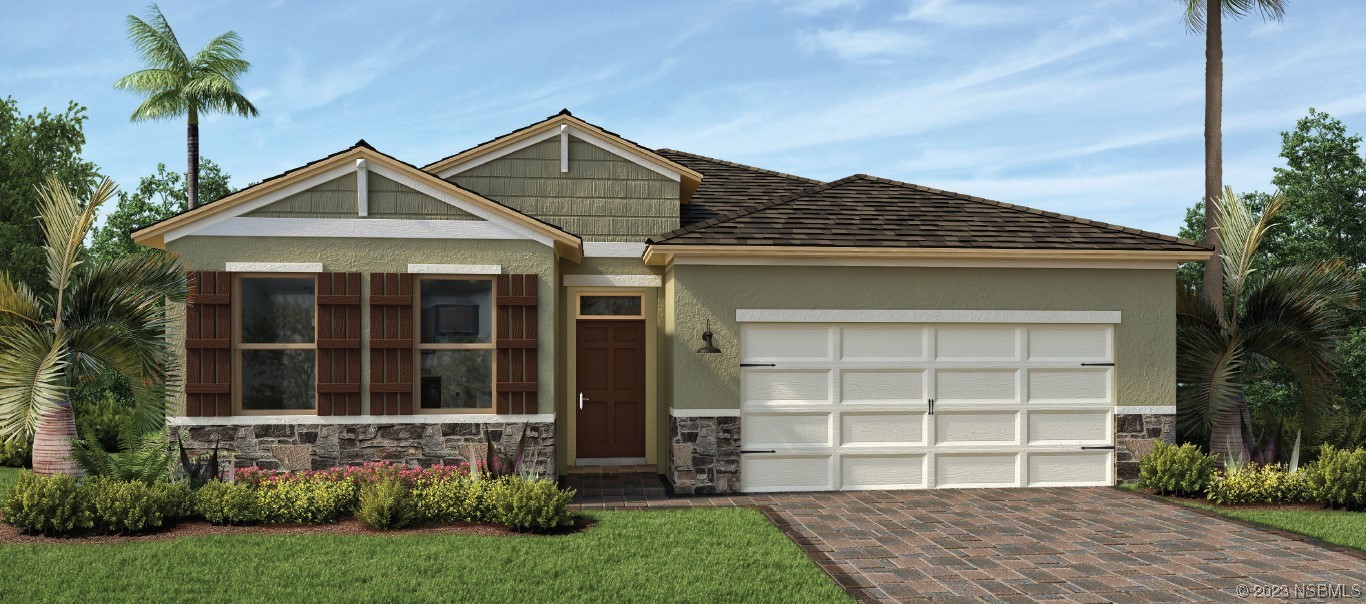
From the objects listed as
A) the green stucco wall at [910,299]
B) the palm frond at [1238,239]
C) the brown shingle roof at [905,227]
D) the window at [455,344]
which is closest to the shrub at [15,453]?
the window at [455,344]

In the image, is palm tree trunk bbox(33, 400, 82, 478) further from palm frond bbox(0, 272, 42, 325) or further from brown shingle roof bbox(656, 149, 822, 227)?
brown shingle roof bbox(656, 149, 822, 227)

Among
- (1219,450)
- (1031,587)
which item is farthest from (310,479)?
(1219,450)

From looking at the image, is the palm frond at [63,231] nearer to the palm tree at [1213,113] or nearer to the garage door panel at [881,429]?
the garage door panel at [881,429]

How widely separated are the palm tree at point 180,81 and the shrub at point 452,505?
17.5 m

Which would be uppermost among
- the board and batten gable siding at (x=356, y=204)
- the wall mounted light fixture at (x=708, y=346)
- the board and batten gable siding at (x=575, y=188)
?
the board and batten gable siding at (x=575, y=188)

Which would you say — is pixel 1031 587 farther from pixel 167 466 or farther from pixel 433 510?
pixel 167 466

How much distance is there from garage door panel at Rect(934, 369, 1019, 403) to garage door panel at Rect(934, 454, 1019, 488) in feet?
2.29

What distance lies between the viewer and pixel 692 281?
10.4 m

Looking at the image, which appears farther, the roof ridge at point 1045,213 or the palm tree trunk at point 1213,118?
the palm tree trunk at point 1213,118

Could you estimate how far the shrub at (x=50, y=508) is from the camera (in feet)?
25.9

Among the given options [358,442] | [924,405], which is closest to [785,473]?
[924,405]

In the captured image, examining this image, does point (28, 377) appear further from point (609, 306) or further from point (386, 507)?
point (609, 306)

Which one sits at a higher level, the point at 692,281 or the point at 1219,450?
the point at 692,281

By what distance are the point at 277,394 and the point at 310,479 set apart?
4.55 feet
